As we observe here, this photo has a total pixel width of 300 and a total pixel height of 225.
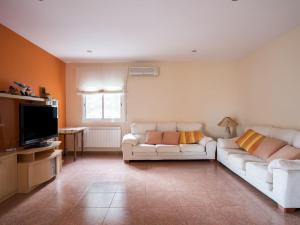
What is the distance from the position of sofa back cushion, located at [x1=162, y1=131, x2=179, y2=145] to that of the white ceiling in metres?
1.98

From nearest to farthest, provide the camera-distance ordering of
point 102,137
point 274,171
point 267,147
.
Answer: point 274,171 < point 267,147 < point 102,137

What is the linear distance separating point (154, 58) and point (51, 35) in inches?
94.9

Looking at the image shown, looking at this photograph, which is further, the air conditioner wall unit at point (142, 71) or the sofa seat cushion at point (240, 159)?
the air conditioner wall unit at point (142, 71)

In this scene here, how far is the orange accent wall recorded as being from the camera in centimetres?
295

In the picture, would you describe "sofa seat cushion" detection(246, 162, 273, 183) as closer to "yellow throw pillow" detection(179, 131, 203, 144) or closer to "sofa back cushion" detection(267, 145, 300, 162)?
"sofa back cushion" detection(267, 145, 300, 162)

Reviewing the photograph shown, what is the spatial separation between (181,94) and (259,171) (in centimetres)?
293

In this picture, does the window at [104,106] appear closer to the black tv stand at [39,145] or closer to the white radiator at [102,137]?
the white radiator at [102,137]

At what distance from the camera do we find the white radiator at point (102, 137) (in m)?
4.93

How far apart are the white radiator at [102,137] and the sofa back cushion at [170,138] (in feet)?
4.21

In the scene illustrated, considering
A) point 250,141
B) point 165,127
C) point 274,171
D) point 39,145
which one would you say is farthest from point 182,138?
point 39,145

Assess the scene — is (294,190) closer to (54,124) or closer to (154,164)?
(154,164)

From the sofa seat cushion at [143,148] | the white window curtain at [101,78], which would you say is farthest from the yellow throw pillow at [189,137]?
the white window curtain at [101,78]

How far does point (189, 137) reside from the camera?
4527mm

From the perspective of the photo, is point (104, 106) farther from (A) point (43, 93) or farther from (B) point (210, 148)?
(B) point (210, 148)
